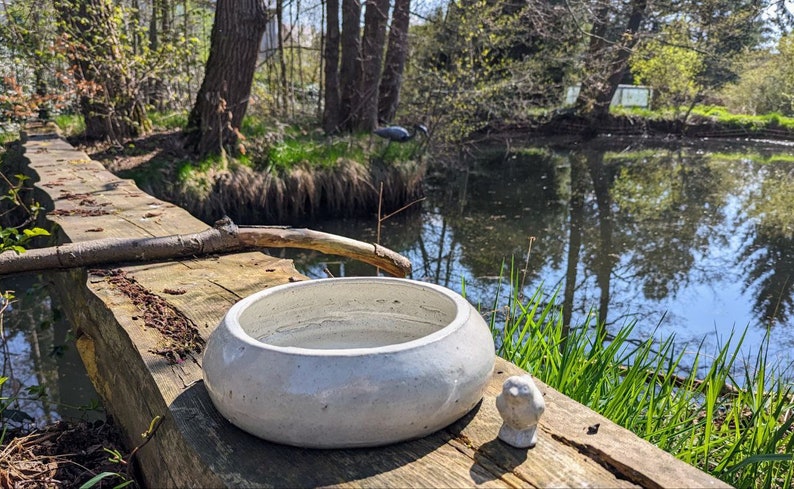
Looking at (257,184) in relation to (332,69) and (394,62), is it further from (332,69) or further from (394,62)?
(394,62)

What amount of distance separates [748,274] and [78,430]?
5.24 metres

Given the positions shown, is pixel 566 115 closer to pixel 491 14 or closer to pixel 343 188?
pixel 491 14

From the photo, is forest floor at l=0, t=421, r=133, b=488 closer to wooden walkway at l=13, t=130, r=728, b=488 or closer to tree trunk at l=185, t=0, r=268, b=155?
wooden walkway at l=13, t=130, r=728, b=488

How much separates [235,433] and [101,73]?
18.8ft

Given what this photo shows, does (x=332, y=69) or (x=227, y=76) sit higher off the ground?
(x=332, y=69)

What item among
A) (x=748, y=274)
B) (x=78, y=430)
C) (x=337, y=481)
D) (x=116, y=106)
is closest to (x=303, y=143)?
(x=116, y=106)

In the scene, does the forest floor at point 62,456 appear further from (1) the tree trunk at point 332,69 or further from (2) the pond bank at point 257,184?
(1) the tree trunk at point 332,69

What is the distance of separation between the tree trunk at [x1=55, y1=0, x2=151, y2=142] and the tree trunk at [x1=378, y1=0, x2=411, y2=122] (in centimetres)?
364

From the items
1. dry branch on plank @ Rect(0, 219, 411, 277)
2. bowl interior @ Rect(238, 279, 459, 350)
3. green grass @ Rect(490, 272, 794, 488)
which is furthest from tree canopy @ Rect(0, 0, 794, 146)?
bowl interior @ Rect(238, 279, 459, 350)

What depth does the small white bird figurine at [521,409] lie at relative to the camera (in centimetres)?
91

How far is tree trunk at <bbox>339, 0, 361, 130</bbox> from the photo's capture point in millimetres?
7629

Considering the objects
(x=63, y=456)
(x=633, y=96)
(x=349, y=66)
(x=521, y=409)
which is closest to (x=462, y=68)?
(x=349, y=66)

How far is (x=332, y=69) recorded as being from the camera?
7832 millimetres

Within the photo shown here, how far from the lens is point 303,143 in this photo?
681 cm
